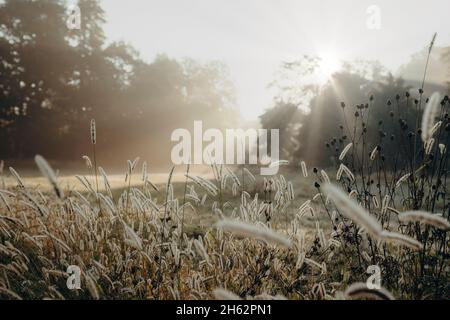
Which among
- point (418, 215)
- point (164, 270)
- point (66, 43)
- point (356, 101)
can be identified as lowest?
point (164, 270)

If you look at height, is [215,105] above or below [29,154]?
above

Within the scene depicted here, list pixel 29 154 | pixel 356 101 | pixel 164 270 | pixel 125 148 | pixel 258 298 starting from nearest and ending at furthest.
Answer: pixel 258 298, pixel 164 270, pixel 356 101, pixel 29 154, pixel 125 148

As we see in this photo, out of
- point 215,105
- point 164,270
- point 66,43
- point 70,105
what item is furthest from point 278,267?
point 215,105

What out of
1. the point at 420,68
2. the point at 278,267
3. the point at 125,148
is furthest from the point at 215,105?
the point at 278,267

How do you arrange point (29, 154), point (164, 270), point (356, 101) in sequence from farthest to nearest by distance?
point (29, 154), point (356, 101), point (164, 270)

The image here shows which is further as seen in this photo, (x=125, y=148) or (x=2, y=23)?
(x=125, y=148)

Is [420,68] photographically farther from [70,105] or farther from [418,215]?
[418,215]

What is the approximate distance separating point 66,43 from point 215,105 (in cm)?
1839

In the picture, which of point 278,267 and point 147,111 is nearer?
point 278,267

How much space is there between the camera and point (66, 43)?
113 ft

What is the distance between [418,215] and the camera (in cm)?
192

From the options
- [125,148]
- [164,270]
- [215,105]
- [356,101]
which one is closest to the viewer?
[164,270]

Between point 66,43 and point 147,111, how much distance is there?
360 inches

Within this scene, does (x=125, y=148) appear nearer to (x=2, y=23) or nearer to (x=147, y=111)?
(x=147, y=111)
